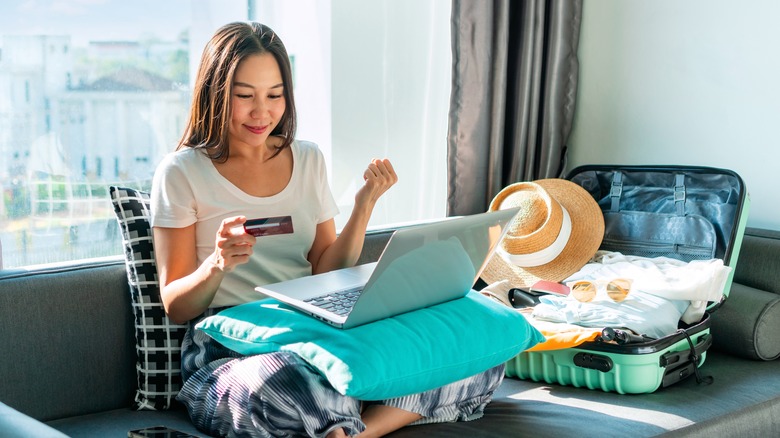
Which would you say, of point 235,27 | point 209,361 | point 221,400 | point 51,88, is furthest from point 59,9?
point 221,400

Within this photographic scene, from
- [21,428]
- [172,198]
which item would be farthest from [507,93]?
[21,428]

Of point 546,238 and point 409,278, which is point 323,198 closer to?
point 409,278

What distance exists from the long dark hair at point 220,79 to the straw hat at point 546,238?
0.89 metres

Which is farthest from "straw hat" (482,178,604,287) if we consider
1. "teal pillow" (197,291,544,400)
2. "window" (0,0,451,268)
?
"teal pillow" (197,291,544,400)

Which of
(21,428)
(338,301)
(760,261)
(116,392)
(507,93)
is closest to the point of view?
(21,428)

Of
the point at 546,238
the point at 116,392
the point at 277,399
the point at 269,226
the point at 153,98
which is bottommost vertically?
the point at 116,392

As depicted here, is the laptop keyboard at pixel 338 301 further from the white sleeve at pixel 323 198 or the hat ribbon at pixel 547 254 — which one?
the hat ribbon at pixel 547 254

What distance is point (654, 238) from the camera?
2.33 m

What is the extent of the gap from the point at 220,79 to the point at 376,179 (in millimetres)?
392

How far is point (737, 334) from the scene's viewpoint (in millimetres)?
2094

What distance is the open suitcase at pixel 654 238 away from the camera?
6.02 feet

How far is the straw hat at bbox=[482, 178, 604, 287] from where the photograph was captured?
2.35m

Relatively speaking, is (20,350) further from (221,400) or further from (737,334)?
(737,334)

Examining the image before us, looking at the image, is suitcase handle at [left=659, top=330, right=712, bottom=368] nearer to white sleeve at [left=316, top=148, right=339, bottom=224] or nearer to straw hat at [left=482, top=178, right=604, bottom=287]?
straw hat at [left=482, top=178, right=604, bottom=287]
